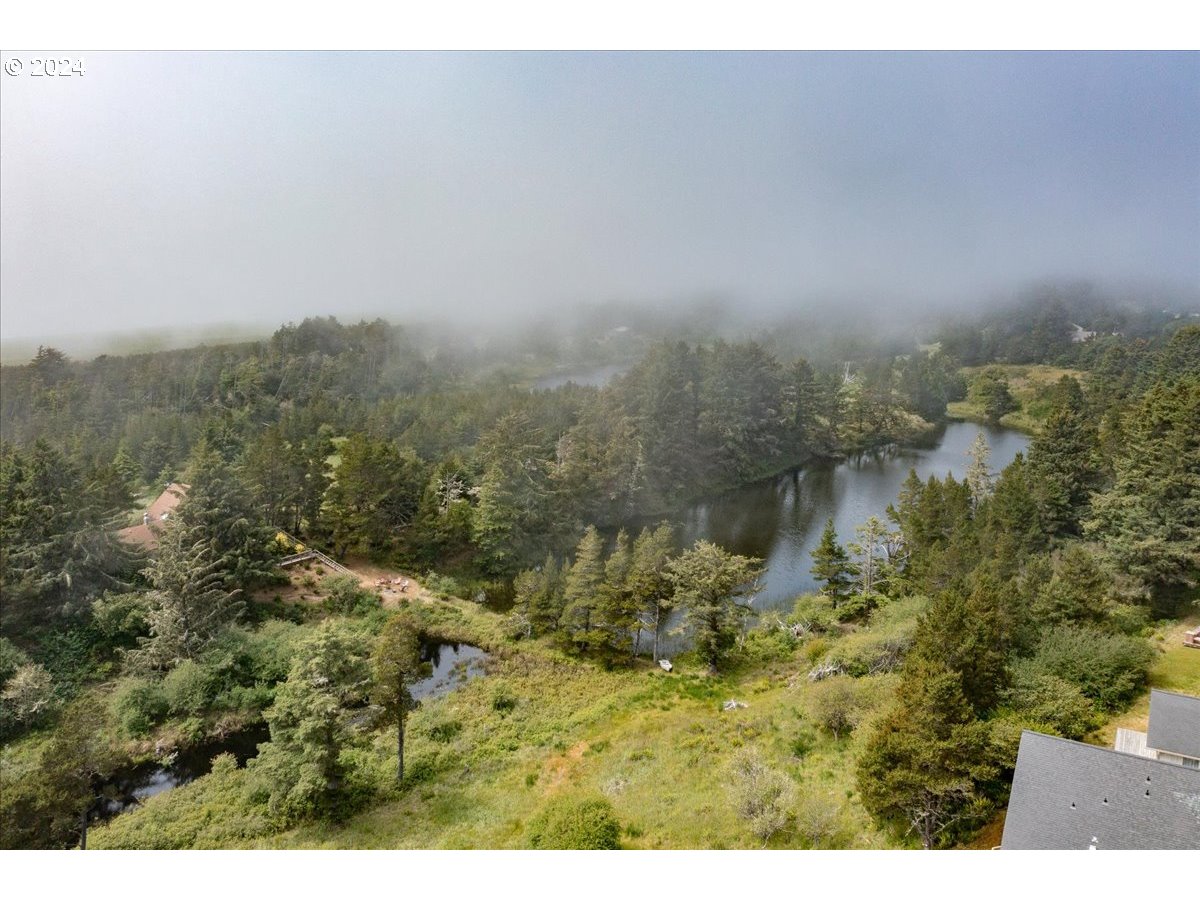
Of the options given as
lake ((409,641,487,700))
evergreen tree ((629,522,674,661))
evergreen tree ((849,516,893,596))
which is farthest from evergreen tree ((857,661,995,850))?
lake ((409,641,487,700))

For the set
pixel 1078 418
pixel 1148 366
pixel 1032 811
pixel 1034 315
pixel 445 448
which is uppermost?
pixel 1034 315

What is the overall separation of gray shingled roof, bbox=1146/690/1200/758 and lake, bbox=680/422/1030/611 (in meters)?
9.83

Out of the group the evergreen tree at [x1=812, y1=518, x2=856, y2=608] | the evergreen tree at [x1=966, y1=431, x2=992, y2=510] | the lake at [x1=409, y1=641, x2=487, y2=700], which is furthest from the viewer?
the evergreen tree at [x1=966, y1=431, x2=992, y2=510]

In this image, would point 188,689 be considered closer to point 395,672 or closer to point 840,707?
point 395,672

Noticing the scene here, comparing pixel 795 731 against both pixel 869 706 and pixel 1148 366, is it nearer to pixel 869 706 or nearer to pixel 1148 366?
pixel 869 706

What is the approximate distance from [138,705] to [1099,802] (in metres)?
16.3

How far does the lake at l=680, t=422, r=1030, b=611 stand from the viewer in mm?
21286

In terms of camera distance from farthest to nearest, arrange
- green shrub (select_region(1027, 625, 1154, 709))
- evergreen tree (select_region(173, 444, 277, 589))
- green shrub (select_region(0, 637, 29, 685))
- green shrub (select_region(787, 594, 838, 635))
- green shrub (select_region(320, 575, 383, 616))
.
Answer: green shrub (select_region(320, 575, 383, 616))
green shrub (select_region(787, 594, 838, 635))
evergreen tree (select_region(173, 444, 277, 589))
green shrub (select_region(0, 637, 29, 685))
green shrub (select_region(1027, 625, 1154, 709))

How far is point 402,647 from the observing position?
11.1 m

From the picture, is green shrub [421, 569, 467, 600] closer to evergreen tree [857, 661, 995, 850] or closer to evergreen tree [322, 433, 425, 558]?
evergreen tree [322, 433, 425, 558]

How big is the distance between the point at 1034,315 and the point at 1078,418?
24.4 m

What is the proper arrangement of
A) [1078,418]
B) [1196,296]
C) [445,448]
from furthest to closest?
[1196,296] → [445,448] → [1078,418]

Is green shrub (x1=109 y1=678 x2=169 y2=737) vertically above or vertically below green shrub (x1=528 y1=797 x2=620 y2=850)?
below

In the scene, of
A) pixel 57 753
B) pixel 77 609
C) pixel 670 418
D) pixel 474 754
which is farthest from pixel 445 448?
pixel 57 753
